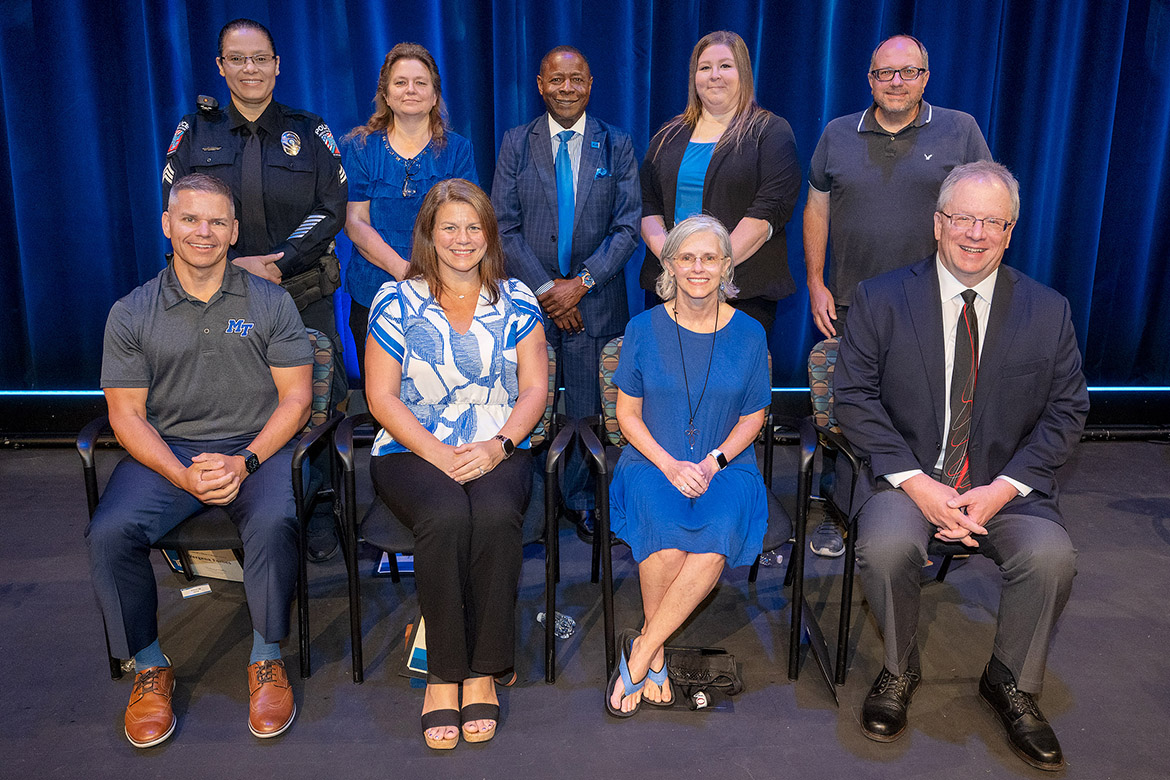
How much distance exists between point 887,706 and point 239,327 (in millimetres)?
2185

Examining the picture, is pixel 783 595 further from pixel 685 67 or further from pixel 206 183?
pixel 685 67

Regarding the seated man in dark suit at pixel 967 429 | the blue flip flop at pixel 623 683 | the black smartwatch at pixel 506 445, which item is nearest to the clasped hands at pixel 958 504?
the seated man in dark suit at pixel 967 429

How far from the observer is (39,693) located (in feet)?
8.26

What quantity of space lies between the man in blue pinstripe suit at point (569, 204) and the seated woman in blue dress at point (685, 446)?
0.72 m

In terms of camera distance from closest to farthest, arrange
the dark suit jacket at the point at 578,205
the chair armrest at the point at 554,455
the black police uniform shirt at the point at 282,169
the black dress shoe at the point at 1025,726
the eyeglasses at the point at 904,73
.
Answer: the black dress shoe at the point at 1025,726, the chair armrest at the point at 554,455, the eyeglasses at the point at 904,73, the black police uniform shirt at the point at 282,169, the dark suit jacket at the point at 578,205

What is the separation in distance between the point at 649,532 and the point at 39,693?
6.01 feet

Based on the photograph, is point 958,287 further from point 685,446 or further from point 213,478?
point 213,478

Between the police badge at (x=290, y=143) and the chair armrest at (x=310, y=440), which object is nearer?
the chair armrest at (x=310, y=440)

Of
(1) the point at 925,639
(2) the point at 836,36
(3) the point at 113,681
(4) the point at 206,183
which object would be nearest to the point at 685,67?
(2) the point at 836,36

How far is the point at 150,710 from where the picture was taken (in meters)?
2.34

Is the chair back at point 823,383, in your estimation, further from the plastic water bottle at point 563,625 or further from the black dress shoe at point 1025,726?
the plastic water bottle at point 563,625

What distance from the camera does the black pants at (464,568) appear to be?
7.70ft

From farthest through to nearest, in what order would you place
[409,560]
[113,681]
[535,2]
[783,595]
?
[535,2]
[409,560]
[783,595]
[113,681]

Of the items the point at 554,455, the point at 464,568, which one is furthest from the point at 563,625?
the point at 554,455
